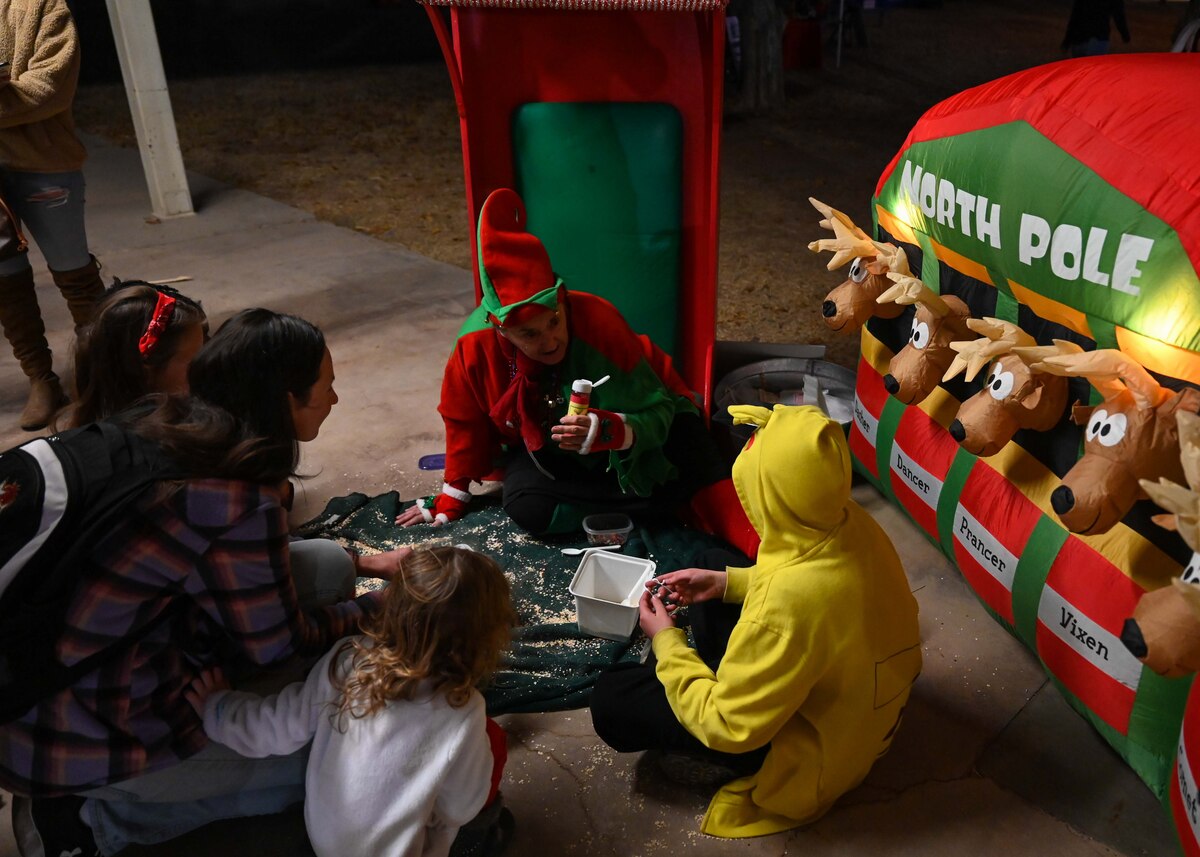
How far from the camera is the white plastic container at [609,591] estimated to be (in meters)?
2.57

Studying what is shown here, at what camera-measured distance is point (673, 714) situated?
2.09 m

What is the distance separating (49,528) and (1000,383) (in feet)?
6.51

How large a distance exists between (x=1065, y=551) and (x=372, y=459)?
2.38m

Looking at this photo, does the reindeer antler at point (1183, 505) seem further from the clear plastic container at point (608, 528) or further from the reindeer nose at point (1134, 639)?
the clear plastic container at point (608, 528)

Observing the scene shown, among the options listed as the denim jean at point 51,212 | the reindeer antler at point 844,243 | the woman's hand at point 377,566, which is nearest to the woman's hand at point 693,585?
the woman's hand at point 377,566

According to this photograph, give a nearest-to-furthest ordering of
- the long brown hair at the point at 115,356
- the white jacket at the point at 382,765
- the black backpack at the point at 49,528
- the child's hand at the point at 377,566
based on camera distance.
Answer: the black backpack at the point at 49,528, the white jacket at the point at 382,765, the long brown hair at the point at 115,356, the child's hand at the point at 377,566

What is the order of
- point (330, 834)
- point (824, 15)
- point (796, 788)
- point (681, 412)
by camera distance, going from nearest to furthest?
point (330, 834) < point (796, 788) < point (681, 412) < point (824, 15)

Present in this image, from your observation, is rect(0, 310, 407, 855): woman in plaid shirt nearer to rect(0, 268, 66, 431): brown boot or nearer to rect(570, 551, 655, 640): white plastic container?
rect(570, 551, 655, 640): white plastic container

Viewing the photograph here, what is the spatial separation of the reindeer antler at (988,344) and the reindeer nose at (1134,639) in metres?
0.68

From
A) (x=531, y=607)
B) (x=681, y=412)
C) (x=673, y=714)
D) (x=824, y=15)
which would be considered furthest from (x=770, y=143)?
(x=673, y=714)

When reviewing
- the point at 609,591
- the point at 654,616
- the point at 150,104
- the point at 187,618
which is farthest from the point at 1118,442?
the point at 150,104

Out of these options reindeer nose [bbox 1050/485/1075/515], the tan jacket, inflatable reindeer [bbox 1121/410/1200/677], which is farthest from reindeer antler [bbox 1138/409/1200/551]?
the tan jacket

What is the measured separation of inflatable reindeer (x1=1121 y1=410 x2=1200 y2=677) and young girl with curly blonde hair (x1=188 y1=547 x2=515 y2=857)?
119cm

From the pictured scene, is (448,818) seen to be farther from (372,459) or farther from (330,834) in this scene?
(372,459)
